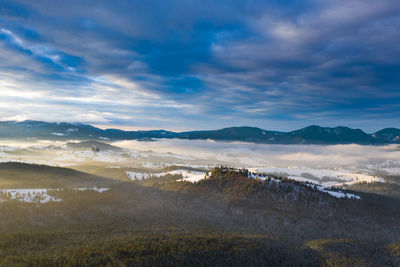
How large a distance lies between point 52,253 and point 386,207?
13354 cm

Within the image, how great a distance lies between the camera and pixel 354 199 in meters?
109

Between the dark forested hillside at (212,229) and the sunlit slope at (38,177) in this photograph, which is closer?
the dark forested hillside at (212,229)

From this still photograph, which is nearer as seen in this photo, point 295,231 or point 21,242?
point 21,242

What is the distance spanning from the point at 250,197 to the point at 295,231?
2877 centimetres

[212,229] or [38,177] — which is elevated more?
[212,229]

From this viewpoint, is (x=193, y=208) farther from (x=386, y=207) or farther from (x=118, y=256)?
(x=386, y=207)

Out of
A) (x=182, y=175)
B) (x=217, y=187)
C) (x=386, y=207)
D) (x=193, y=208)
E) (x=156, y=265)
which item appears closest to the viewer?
(x=156, y=265)

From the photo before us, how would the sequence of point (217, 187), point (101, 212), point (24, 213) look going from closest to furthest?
point (24, 213) < point (101, 212) < point (217, 187)

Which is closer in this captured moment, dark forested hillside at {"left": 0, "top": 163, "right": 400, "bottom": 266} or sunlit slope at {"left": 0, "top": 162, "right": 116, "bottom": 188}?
dark forested hillside at {"left": 0, "top": 163, "right": 400, "bottom": 266}

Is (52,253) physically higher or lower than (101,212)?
higher

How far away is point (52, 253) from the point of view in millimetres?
33375

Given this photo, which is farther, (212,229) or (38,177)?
(38,177)

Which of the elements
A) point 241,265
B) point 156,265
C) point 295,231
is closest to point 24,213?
point 156,265


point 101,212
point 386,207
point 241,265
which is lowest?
point 386,207
